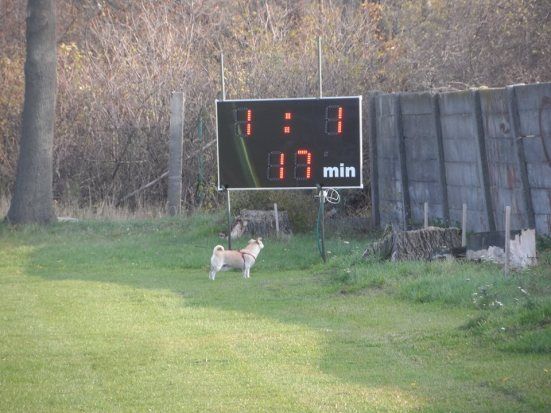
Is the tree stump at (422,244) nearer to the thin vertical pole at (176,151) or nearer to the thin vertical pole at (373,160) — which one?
the thin vertical pole at (373,160)

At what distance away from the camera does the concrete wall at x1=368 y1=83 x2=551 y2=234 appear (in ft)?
49.3

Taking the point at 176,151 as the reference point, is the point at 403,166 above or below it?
below

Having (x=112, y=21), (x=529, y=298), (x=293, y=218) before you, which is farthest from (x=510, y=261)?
(x=112, y=21)

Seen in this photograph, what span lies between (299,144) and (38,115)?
833 cm

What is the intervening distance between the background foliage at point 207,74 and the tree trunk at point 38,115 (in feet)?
10.6

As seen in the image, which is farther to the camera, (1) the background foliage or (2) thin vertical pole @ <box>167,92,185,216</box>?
(1) the background foliage

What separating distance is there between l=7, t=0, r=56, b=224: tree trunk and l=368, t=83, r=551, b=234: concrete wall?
7.14m

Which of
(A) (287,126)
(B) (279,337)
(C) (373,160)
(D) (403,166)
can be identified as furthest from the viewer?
(C) (373,160)

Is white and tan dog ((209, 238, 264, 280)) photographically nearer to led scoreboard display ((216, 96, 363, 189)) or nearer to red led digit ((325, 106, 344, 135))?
led scoreboard display ((216, 96, 363, 189))

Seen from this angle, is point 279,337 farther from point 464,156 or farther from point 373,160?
point 373,160

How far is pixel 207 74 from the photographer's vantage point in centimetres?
2719

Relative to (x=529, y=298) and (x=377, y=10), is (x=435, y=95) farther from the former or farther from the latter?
(x=377, y=10)

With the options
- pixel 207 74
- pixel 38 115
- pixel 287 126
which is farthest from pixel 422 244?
pixel 207 74

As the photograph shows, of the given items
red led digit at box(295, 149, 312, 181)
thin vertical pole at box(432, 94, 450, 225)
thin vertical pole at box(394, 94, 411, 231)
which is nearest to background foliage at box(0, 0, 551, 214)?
thin vertical pole at box(394, 94, 411, 231)
